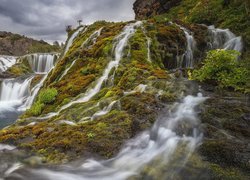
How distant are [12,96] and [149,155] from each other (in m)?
22.0

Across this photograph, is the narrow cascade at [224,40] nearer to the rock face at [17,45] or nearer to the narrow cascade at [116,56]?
the narrow cascade at [116,56]

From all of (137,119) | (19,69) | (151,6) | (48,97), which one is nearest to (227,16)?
(48,97)

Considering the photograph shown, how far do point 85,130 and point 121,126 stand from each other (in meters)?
1.15

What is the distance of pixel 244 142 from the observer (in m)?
6.89

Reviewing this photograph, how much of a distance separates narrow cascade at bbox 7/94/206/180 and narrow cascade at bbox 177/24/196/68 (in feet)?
32.3

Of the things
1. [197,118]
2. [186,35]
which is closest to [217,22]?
[186,35]

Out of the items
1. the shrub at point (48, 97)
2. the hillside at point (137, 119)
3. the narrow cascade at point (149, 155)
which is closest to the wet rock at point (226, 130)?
the hillside at point (137, 119)

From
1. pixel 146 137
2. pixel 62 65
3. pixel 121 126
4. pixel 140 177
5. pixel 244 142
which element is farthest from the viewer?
pixel 62 65

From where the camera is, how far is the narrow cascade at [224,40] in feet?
63.3

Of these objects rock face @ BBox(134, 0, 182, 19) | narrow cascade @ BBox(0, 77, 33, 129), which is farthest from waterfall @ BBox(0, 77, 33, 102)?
rock face @ BBox(134, 0, 182, 19)

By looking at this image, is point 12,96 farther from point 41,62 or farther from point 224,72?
point 41,62

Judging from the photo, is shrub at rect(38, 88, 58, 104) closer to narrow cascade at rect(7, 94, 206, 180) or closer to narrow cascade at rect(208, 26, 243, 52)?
narrow cascade at rect(7, 94, 206, 180)

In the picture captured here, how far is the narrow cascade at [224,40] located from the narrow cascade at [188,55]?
1933 mm

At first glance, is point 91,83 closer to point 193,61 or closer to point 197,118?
point 197,118
